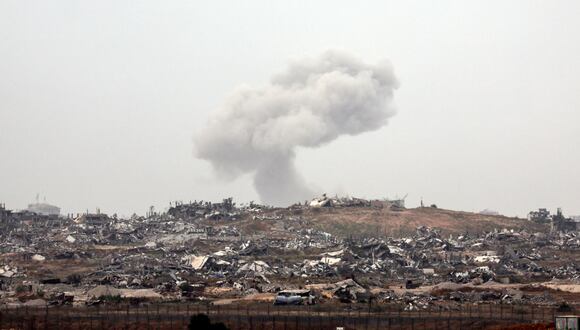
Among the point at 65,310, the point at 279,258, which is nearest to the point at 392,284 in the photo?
the point at 279,258

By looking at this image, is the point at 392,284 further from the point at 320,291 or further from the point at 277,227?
A: the point at 277,227

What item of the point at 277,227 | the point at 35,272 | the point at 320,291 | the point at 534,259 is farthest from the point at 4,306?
the point at 277,227

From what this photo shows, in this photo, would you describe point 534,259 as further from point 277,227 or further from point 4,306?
point 4,306

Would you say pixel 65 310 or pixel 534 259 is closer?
pixel 65 310

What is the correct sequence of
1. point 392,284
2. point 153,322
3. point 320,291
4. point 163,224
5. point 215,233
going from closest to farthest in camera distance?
1. point 153,322
2. point 320,291
3. point 392,284
4. point 215,233
5. point 163,224

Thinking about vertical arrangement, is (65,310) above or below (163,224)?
below

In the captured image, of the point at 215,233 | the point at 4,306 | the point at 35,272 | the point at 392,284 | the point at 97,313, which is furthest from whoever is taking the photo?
the point at 215,233
